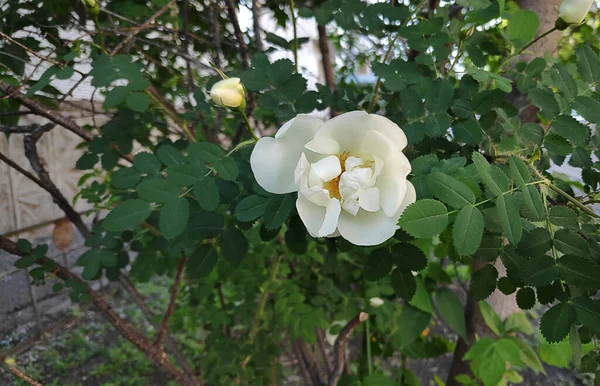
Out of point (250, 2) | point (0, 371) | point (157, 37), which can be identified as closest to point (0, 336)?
point (0, 371)

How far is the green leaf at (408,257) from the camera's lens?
58 cm

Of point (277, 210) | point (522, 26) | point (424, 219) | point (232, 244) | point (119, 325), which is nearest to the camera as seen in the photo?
point (424, 219)

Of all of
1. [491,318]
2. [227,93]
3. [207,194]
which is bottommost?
[491,318]

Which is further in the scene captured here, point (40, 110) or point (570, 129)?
point (40, 110)

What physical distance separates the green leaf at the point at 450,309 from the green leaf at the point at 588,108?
0.57 m

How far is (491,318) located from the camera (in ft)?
3.40

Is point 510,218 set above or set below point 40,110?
below

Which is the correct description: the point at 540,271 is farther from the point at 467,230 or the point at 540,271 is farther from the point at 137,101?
the point at 137,101

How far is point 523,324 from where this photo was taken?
3.46 feet

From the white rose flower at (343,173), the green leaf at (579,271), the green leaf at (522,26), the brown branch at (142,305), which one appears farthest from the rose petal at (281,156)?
the brown branch at (142,305)

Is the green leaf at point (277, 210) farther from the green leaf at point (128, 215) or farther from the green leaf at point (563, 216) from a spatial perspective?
the green leaf at point (563, 216)

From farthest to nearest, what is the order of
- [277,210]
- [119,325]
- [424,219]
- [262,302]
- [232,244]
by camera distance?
[262,302] < [119,325] < [232,244] < [277,210] < [424,219]

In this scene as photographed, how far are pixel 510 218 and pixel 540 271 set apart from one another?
0.10m

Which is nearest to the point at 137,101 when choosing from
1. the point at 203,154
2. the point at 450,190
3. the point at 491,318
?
the point at 203,154
